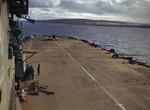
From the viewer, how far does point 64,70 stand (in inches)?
1529

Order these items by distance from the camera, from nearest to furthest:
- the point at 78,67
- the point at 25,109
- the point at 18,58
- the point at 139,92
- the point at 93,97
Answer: the point at 25,109 → the point at 18,58 → the point at 93,97 → the point at 139,92 → the point at 78,67

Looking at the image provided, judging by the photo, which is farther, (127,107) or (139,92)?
(139,92)

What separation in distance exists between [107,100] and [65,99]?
9.94 feet

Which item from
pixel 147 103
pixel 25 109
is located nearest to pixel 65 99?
pixel 25 109

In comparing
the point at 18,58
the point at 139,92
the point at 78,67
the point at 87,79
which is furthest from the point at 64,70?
the point at 18,58

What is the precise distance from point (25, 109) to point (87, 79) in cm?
1174

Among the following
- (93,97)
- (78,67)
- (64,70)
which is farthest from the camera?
(78,67)

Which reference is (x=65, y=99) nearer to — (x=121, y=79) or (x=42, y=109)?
(x=42, y=109)

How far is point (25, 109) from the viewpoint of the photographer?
22.7 m

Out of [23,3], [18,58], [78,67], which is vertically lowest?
[78,67]

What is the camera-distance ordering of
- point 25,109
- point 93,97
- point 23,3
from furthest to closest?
1. point 93,97
2. point 25,109
3. point 23,3

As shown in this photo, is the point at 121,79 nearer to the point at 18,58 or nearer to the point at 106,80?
the point at 106,80

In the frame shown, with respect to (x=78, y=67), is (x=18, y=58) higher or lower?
higher

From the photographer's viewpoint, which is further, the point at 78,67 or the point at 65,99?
the point at 78,67
